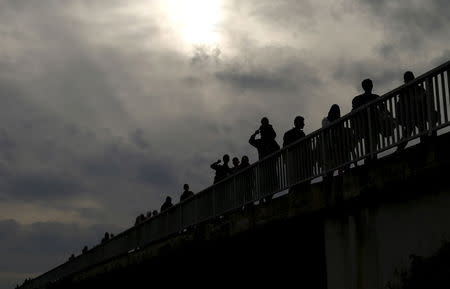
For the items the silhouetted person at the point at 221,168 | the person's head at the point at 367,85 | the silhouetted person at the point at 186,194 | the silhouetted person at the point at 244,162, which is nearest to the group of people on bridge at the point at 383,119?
the person's head at the point at 367,85

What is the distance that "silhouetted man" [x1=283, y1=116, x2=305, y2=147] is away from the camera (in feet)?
54.2

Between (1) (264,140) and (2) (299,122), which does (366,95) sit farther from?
(1) (264,140)

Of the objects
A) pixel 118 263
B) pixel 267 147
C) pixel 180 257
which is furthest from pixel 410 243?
pixel 118 263

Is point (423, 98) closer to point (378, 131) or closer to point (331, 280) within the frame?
point (378, 131)

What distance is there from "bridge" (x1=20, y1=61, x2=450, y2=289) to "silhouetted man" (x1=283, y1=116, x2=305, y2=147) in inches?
24.0

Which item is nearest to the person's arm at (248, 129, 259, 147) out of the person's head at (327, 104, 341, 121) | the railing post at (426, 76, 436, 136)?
the person's head at (327, 104, 341, 121)

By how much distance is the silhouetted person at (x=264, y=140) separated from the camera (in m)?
17.9

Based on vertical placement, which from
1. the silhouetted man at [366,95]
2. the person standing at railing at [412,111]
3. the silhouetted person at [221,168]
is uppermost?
the silhouetted person at [221,168]

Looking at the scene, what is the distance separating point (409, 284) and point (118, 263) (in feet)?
62.7

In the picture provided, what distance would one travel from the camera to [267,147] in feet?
58.7

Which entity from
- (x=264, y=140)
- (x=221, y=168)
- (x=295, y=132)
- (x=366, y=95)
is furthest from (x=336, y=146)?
(x=221, y=168)

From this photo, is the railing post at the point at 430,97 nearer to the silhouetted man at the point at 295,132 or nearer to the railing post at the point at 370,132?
the railing post at the point at 370,132

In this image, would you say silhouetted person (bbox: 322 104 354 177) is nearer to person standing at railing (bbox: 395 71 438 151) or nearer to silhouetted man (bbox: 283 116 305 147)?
person standing at railing (bbox: 395 71 438 151)

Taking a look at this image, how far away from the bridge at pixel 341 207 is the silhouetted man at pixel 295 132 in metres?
0.61
